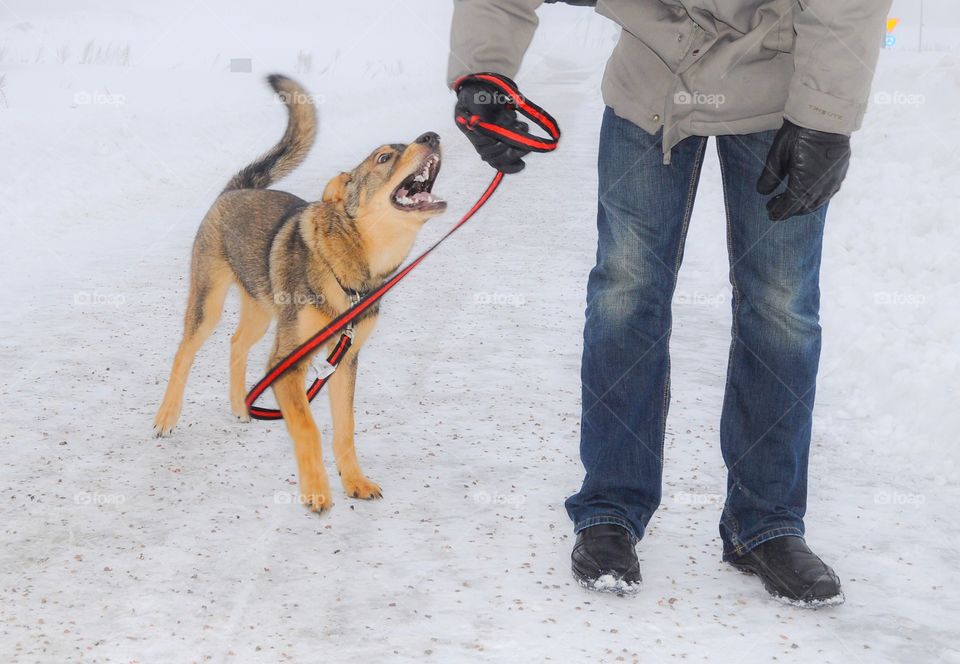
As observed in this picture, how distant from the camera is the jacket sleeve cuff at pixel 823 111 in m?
2.29

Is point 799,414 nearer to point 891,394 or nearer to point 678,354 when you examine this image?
point 891,394

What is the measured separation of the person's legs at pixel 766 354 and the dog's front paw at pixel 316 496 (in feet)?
4.32

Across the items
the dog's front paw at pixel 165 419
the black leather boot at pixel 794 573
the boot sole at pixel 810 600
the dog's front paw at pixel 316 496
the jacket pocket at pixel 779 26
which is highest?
the jacket pocket at pixel 779 26

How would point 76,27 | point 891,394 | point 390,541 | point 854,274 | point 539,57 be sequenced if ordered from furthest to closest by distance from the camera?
point 539,57 < point 76,27 < point 854,274 < point 891,394 < point 390,541

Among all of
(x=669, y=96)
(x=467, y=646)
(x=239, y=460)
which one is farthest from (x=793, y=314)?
(x=239, y=460)

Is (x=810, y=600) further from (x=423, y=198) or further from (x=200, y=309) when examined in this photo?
(x=200, y=309)

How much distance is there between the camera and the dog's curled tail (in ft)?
12.9

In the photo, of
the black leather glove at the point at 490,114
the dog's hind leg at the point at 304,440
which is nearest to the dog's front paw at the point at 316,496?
the dog's hind leg at the point at 304,440

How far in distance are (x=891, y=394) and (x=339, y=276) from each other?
8.12 feet

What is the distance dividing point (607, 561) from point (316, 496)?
107 centimetres

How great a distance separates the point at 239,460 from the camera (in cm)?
354

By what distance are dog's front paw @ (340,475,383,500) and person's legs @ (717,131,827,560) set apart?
4.01ft

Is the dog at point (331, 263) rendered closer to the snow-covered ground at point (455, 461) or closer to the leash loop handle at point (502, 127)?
the snow-covered ground at point (455, 461)

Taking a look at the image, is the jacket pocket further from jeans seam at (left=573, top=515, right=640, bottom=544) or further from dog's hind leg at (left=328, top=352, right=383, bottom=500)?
dog's hind leg at (left=328, top=352, right=383, bottom=500)
